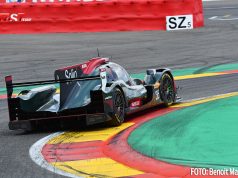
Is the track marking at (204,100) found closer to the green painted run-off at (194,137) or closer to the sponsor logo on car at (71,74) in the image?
the green painted run-off at (194,137)

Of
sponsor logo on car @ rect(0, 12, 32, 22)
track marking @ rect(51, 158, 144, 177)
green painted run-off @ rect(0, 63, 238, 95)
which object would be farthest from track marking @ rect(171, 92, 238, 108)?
sponsor logo on car @ rect(0, 12, 32, 22)

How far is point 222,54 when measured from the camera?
2138 centimetres

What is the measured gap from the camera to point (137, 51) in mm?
22484

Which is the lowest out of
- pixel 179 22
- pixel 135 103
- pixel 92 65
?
pixel 135 103

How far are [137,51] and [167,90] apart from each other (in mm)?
9629

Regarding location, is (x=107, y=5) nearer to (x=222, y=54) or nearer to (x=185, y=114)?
(x=222, y=54)

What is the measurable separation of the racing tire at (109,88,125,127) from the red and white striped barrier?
13.7 m

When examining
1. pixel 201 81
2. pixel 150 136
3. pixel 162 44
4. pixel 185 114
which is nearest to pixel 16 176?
pixel 150 136

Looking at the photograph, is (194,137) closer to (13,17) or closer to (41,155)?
(41,155)

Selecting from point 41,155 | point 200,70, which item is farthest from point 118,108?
point 200,70

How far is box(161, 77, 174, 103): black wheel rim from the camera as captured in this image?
504 inches

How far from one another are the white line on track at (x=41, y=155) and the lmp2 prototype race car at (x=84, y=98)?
557 millimetres

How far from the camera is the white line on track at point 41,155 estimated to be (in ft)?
25.8

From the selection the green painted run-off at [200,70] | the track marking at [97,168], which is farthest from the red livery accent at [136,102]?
the green painted run-off at [200,70]
